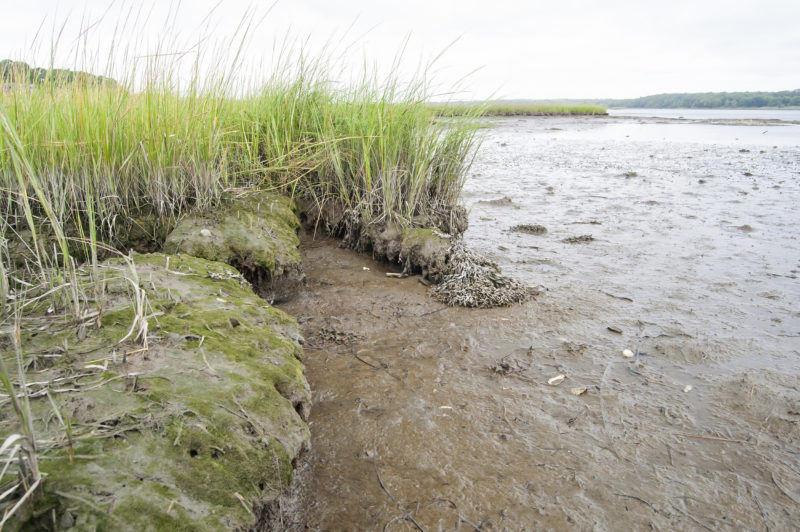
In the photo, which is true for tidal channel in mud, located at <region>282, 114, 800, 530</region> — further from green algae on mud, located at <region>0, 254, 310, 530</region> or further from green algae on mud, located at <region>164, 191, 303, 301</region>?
green algae on mud, located at <region>0, 254, 310, 530</region>

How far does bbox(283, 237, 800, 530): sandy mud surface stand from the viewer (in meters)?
1.85

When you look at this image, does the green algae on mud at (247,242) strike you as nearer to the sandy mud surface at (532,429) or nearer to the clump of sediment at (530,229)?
the sandy mud surface at (532,429)

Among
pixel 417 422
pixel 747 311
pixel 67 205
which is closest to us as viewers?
pixel 417 422

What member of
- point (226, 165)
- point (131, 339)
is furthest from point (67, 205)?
point (131, 339)

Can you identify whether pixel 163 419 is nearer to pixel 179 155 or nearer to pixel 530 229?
pixel 179 155

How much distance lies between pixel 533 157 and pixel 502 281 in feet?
32.0

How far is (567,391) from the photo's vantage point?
8.67 feet

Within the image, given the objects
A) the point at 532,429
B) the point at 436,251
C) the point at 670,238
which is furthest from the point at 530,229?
the point at 532,429

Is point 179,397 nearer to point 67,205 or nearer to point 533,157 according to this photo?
point 67,205

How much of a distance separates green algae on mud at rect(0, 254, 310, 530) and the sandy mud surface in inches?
15.4

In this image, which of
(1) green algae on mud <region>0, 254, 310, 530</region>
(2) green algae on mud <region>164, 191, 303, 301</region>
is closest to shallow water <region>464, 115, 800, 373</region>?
(2) green algae on mud <region>164, 191, 303, 301</region>

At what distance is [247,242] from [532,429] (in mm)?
2675

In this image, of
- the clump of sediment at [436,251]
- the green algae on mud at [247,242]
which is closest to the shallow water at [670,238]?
the clump of sediment at [436,251]

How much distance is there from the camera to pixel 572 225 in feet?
19.7
